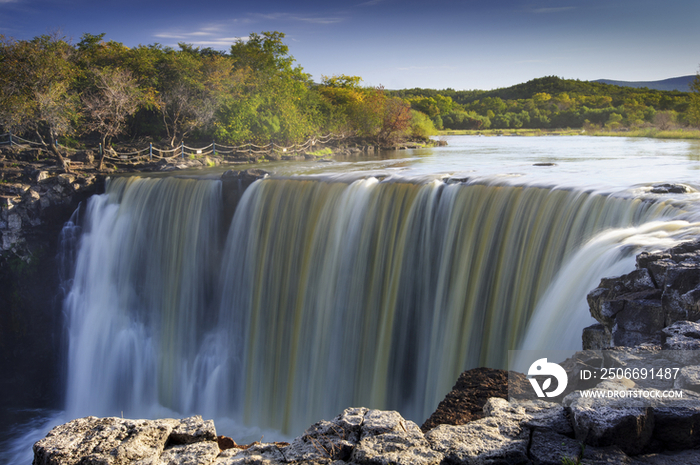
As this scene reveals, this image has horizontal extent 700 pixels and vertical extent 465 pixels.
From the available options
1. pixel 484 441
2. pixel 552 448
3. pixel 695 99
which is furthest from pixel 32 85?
pixel 695 99

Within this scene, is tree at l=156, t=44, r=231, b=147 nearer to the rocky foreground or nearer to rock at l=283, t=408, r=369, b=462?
the rocky foreground

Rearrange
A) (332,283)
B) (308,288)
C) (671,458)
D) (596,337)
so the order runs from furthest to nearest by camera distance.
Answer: (308,288)
(332,283)
(596,337)
(671,458)

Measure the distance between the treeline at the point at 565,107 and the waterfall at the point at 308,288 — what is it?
A: 37.5 metres

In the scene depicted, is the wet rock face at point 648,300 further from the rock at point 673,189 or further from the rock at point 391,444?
the rock at point 673,189

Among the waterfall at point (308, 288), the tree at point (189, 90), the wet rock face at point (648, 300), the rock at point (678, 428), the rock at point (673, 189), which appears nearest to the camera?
→ the rock at point (678, 428)

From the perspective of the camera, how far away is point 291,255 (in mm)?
12117

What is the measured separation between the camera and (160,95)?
2658cm

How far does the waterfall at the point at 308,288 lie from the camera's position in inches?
348

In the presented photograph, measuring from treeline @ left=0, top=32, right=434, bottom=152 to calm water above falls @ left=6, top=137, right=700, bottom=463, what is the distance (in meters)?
6.90

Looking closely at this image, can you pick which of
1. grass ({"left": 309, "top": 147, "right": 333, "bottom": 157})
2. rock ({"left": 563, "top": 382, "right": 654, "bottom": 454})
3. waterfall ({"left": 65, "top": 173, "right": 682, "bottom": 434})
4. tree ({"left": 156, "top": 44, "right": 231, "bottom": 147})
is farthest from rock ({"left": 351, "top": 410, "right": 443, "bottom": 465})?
grass ({"left": 309, "top": 147, "right": 333, "bottom": 157})

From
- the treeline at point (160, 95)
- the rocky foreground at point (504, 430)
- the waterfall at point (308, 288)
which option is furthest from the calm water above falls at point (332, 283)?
the treeline at point (160, 95)

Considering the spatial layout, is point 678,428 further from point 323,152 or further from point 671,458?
point 323,152

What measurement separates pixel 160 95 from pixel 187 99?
5.09 ft

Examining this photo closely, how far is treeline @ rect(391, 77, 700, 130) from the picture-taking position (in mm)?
52344
